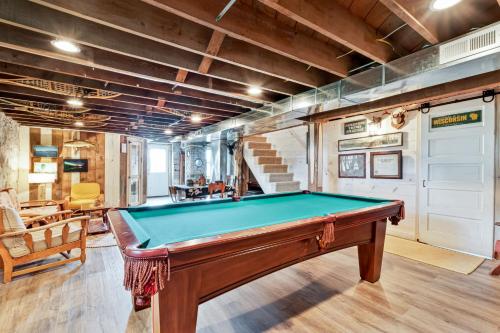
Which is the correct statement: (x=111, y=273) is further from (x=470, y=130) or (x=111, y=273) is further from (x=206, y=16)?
(x=470, y=130)

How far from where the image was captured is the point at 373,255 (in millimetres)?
2594

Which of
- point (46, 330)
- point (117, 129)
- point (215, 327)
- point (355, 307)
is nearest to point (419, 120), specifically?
point (355, 307)

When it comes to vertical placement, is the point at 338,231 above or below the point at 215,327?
above

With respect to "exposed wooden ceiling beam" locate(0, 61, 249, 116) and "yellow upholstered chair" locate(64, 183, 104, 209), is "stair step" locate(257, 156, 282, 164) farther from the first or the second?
"yellow upholstered chair" locate(64, 183, 104, 209)

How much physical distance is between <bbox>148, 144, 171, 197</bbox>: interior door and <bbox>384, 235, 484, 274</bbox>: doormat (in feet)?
27.9

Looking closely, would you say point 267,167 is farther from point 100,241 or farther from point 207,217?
point 207,217

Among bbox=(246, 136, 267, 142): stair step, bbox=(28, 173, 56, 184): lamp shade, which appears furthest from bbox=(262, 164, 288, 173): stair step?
bbox=(28, 173, 56, 184): lamp shade

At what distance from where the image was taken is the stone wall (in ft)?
14.6

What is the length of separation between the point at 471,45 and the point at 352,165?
10.4 ft

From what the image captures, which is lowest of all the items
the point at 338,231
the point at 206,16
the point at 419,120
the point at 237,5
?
the point at 338,231

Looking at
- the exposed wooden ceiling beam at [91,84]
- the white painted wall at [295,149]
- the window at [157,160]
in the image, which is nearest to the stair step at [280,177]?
the white painted wall at [295,149]

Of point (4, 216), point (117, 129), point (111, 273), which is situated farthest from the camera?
point (117, 129)

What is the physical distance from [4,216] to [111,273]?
131 cm

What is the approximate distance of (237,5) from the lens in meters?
1.96
